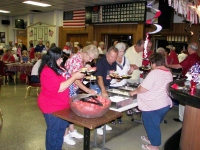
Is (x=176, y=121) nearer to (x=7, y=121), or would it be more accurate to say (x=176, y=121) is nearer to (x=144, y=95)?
(x=144, y=95)

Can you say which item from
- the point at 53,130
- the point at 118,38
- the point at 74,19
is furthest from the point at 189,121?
the point at 74,19

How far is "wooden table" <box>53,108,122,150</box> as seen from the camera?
1.91m

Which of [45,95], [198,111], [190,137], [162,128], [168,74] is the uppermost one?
[168,74]

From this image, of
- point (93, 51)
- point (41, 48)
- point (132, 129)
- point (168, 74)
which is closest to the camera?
point (168, 74)

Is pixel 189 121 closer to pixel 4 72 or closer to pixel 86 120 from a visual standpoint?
pixel 86 120

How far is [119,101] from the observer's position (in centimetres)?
268

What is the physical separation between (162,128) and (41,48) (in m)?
7.18

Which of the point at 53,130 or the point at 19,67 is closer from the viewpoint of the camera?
the point at 53,130

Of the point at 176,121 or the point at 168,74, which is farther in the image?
the point at 176,121

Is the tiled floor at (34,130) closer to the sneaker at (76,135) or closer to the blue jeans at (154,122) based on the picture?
the sneaker at (76,135)

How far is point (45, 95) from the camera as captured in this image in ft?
7.45

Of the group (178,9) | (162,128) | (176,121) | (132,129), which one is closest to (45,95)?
(132,129)

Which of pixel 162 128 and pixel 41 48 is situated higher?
pixel 41 48

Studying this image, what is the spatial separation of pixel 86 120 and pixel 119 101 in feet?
2.57
